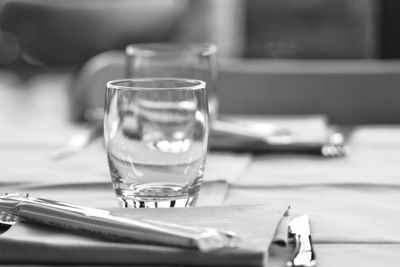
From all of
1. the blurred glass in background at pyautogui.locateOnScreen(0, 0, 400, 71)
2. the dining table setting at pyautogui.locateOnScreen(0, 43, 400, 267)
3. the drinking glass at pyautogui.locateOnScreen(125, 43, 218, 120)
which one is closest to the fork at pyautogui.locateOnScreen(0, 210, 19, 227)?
the dining table setting at pyautogui.locateOnScreen(0, 43, 400, 267)

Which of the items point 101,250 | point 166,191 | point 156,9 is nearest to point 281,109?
point 166,191

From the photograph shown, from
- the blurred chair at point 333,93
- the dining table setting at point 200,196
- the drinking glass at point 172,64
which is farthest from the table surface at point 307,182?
the blurred chair at point 333,93

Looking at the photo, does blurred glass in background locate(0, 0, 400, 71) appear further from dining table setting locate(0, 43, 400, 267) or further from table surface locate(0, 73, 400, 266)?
dining table setting locate(0, 43, 400, 267)

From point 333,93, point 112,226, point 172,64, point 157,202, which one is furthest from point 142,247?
point 333,93

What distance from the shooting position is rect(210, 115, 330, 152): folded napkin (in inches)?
42.7

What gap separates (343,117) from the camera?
62.1 inches

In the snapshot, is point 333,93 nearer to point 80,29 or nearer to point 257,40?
point 80,29

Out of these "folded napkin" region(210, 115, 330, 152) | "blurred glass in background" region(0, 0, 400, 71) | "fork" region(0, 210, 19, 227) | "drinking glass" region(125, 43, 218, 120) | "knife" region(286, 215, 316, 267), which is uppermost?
"drinking glass" region(125, 43, 218, 120)

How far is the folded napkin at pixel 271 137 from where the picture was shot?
1.08 meters

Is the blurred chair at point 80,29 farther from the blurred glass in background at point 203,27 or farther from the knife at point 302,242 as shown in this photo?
the knife at point 302,242

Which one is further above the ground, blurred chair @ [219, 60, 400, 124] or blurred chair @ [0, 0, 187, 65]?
blurred chair @ [219, 60, 400, 124]

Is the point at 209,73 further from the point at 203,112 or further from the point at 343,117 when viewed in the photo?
the point at 343,117

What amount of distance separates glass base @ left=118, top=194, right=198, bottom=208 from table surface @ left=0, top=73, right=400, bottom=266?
0.20 feet

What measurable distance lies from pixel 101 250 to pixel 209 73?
0.51 meters
